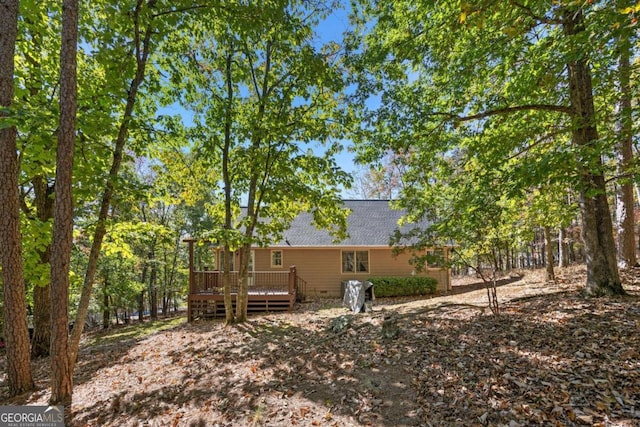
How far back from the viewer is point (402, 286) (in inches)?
531

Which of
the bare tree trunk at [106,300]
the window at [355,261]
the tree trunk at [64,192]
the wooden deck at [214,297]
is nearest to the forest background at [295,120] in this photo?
the tree trunk at [64,192]

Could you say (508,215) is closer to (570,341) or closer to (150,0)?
(570,341)

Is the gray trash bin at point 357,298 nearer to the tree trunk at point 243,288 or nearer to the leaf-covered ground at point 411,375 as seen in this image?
the leaf-covered ground at point 411,375

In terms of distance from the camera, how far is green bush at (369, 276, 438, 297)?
1333cm

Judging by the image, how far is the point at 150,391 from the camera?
4.71 meters

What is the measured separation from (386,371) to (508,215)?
5.64m

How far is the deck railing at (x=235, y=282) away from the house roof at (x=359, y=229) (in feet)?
5.40

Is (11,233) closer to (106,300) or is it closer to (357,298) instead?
(357,298)

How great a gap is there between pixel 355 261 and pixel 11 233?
12046 mm

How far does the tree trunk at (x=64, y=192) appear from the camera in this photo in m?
4.14

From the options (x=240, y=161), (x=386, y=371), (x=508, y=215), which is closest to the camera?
(x=386, y=371)

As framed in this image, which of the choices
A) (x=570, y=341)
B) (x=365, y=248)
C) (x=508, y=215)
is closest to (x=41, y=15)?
(x=570, y=341)

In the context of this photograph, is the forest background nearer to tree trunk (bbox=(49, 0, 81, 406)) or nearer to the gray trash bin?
tree trunk (bbox=(49, 0, 81, 406))

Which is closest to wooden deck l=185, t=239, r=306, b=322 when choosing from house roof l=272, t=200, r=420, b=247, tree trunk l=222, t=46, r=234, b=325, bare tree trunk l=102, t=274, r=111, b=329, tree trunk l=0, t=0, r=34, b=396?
tree trunk l=222, t=46, r=234, b=325
